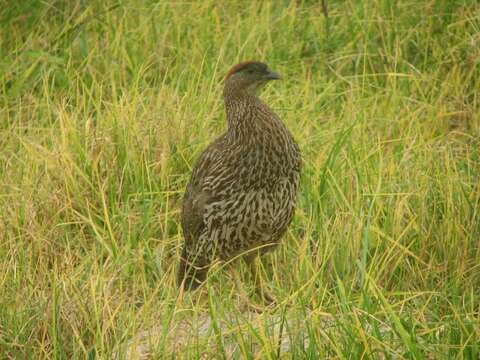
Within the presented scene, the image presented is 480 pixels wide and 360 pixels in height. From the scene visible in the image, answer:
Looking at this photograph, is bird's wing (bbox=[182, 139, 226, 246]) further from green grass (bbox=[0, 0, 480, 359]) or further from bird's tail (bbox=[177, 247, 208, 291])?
green grass (bbox=[0, 0, 480, 359])

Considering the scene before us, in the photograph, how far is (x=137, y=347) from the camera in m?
4.45

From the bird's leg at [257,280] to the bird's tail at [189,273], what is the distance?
0.69ft

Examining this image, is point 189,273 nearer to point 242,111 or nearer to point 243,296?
point 243,296

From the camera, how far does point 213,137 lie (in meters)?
6.25

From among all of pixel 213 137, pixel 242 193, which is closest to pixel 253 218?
pixel 242 193

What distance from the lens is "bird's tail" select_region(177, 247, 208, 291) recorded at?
527 centimetres

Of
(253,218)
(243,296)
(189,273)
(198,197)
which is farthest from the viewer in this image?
(189,273)

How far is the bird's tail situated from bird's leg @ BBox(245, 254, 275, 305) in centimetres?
21

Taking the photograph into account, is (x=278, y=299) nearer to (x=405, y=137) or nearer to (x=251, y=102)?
(x=251, y=102)

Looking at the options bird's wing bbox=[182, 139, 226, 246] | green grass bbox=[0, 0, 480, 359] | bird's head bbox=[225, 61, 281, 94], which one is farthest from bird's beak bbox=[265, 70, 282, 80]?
green grass bbox=[0, 0, 480, 359]

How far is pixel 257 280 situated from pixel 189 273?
32 centimetres

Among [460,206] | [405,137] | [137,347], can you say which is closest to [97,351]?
[137,347]

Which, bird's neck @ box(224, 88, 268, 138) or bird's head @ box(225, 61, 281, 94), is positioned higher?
bird's head @ box(225, 61, 281, 94)

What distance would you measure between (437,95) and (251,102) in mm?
1873
